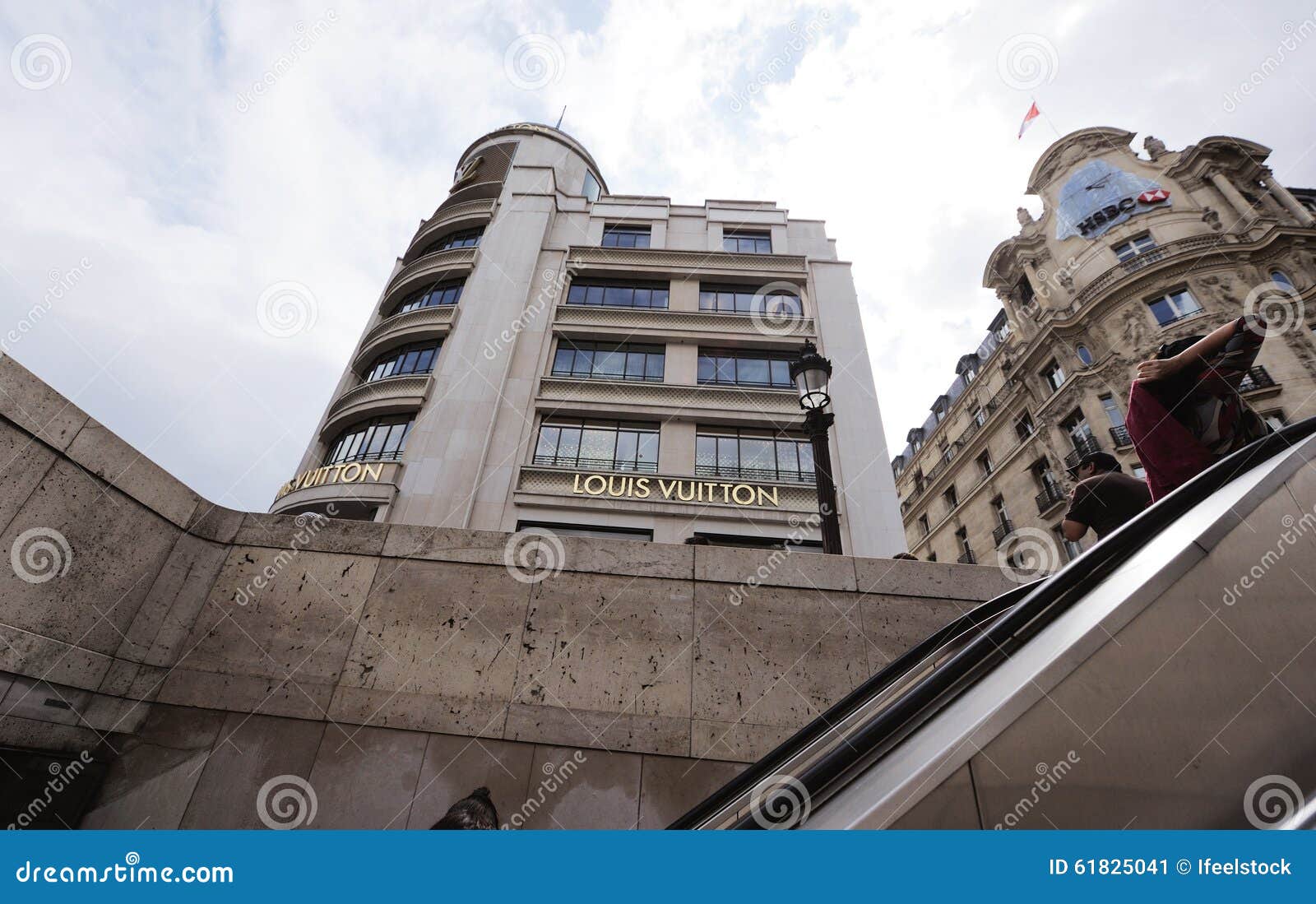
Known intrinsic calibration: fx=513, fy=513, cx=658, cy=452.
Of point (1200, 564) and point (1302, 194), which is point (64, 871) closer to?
point (1200, 564)

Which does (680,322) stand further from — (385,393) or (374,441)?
(374,441)

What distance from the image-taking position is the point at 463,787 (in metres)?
4.04

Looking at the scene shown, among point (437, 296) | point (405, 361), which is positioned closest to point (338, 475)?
point (405, 361)

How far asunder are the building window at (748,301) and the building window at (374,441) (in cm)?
1242

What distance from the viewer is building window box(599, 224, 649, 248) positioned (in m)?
23.2

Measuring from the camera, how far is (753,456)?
17609 mm

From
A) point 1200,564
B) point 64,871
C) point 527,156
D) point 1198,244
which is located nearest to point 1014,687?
point 1200,564

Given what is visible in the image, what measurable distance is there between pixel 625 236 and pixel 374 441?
13.9 metres

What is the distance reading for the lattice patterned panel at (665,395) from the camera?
59.5 ft

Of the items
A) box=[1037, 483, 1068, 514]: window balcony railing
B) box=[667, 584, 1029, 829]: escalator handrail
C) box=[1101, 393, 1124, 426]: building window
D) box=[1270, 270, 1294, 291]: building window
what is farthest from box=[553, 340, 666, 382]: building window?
box=[1270, 270, 1294, 291]: building window

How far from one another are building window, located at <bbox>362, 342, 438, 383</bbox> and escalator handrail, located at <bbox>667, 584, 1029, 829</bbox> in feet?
63.1

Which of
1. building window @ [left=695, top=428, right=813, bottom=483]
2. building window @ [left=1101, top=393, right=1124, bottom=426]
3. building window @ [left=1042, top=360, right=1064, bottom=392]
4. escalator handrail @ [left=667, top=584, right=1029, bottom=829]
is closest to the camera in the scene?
Answer: escalator handrail @ [left=667, top=584, right=1029, bottom=829]

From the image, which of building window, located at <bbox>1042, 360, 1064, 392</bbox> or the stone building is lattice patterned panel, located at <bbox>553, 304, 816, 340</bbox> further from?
building window, located at <bbox>1042, 360, 1064, 392</bbox>

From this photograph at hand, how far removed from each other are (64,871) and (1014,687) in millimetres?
3723
